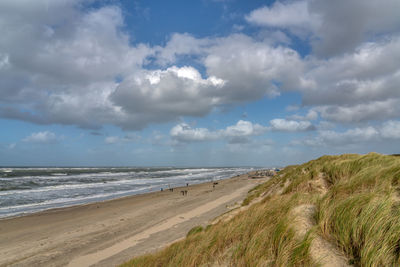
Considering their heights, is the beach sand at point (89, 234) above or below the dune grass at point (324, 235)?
below

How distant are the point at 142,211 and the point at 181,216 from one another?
189 inches

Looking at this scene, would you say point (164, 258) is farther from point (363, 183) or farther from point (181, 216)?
point (181, 216)

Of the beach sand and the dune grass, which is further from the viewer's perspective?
the beach sand

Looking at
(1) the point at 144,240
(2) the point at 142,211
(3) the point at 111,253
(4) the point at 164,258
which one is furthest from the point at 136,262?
(2) the point at 142,211

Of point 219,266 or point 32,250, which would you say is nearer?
point 219,266

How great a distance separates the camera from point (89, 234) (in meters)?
13.9

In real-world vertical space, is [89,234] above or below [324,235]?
below

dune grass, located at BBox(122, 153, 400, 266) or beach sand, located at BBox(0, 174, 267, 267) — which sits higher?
dune grass, located at BBox(122, 153, 400, 266)

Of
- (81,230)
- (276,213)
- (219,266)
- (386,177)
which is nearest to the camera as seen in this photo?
(219,266)

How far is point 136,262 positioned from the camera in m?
6.17

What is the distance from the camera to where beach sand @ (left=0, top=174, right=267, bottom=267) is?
10.3m

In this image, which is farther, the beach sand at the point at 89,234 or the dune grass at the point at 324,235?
the beach sand at the point at 89,234

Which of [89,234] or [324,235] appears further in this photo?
[89,234]

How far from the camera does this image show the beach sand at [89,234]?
33.8 ft
